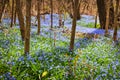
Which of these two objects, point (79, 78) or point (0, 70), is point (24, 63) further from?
point (79, 78)

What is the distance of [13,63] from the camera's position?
25.0ft

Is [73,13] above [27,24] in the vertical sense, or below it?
above

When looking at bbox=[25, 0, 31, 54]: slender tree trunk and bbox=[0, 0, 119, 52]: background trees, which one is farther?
bbox=[0, 0, 119, 52]: background trees

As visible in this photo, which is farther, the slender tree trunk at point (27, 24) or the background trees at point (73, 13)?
the background trees at point (73, 13)

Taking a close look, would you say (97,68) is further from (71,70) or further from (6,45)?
(6,45)

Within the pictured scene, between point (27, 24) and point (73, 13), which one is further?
point (73, 13)

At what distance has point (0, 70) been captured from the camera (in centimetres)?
729

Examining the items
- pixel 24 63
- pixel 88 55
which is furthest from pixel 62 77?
pixel 88 55

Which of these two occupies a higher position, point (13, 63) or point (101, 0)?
point (101, 0)

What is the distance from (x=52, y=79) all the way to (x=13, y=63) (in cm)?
133

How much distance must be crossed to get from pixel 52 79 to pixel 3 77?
125cm

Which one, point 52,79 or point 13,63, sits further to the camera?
point 13,63

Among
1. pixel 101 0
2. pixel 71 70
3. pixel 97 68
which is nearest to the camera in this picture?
pixel 71 70

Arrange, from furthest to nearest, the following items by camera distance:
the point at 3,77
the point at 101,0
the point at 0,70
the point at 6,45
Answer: the point at 101,0 → the point at 6,45 → the point at 0,70 → the point at 3,77
